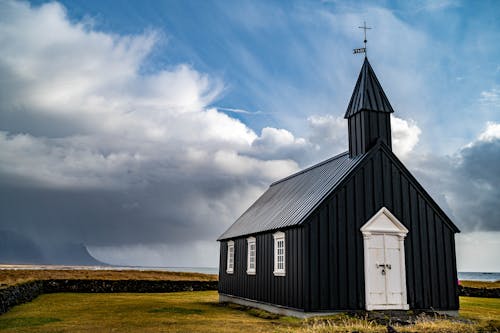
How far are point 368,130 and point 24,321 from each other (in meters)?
14.5

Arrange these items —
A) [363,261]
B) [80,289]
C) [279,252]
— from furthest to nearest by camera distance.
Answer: [80,289] < [279,252] < [363,261]

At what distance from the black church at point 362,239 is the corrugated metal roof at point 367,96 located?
0.16ft

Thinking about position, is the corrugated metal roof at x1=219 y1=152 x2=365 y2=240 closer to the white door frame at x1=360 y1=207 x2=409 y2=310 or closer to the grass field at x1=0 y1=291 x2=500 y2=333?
the white door frame at x1=360 y1=207 x2=409 y2=310

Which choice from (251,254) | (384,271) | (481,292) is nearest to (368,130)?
(384,271)

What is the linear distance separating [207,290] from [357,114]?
21.0m

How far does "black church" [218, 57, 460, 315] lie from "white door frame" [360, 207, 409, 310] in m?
0.04

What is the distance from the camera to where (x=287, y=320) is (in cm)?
1549

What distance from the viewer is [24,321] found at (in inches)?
595

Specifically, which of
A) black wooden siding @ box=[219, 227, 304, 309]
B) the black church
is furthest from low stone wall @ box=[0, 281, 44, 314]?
the black church

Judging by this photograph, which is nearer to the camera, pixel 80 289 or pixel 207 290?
pixel 80 289

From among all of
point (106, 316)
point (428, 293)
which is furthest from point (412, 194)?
point (106, 316)

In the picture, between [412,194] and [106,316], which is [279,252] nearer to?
[412,194]

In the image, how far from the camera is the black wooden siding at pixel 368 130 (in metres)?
18.0

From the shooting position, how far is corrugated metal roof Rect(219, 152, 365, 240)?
16859mm
